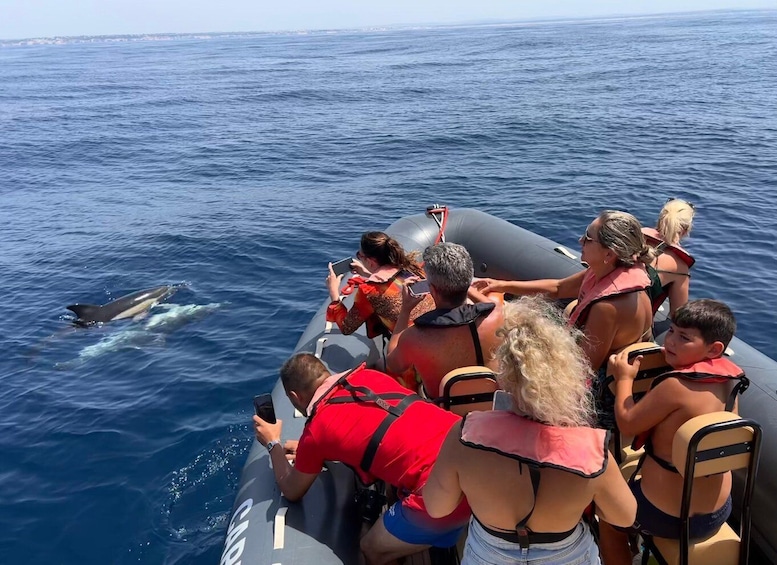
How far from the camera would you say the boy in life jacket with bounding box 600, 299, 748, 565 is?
2.79m

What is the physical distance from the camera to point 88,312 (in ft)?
32.9

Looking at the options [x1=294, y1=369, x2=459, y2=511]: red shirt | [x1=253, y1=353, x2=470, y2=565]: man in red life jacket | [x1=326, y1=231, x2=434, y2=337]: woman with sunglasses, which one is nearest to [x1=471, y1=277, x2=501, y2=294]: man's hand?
[x1=326, y1=231, x2=434, y2=337]: woman with sunglasses

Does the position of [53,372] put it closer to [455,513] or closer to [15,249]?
[15,249]

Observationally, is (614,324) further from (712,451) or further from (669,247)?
(669,247)

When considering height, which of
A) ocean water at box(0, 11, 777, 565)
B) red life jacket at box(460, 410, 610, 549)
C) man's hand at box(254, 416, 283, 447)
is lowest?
ocean water at box(0, 11, 777, 565)

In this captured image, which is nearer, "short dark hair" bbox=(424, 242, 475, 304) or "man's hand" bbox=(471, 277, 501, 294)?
"short dark hair" bbox=(424, 242, 475, 304)

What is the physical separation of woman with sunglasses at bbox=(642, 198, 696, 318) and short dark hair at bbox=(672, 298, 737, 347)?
1.55m

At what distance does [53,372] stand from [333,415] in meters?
7.18

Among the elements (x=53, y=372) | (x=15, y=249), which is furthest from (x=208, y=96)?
(x=53, y=372)

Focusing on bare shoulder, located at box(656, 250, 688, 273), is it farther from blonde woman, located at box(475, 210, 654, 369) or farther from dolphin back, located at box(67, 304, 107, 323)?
dolphin back, located at box(67, 304, 107, 323)

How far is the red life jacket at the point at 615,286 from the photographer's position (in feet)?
11.6

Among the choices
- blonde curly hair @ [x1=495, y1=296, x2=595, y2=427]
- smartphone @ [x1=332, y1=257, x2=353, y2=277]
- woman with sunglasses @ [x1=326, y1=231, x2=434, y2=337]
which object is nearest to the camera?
blonde curly hair @ [x1=495, y1=296, x2=595, y2=427]

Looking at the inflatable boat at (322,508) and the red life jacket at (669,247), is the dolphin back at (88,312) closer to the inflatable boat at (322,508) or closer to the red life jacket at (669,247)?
the inflatable boat at (322,508)

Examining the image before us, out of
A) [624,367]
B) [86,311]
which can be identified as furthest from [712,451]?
[86,311]
